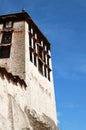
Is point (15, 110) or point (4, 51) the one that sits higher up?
point (4, 51)

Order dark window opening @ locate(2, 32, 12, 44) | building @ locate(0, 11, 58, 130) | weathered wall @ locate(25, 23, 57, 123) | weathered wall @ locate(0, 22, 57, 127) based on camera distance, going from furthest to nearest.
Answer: dark window opening @ locate(2, 32, 12, 44), weathered wall @ locate(25, 23, 57, 123), weathered wall @ locate(0, 22, 57, 127), building @ locate(0, 11, 58, 130)

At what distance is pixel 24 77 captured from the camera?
86.3 feet

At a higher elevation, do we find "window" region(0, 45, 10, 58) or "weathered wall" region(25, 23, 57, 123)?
"window" region(0, 45, 10, 58)

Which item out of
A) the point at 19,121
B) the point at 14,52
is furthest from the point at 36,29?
the point at 19,121

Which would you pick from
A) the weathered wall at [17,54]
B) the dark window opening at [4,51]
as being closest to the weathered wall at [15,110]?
the weathered wall at [17,54]

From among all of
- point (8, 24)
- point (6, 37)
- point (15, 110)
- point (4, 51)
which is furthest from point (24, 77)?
point (8, 24)

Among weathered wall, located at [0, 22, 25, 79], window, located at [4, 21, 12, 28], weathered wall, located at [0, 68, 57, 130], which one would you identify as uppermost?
window, located at [4, 21, 12, 28]

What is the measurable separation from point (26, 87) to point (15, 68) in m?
2.57

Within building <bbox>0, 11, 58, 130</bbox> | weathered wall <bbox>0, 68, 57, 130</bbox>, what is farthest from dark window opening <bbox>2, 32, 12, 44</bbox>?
weathered wall <bbox>0, 68, 57, 130</bbox>

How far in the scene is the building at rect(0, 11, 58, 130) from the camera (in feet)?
68.6

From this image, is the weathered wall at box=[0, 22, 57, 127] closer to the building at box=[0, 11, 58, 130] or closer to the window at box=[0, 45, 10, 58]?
the building at box=[0, 11, 58, 130]

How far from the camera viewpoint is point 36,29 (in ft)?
108

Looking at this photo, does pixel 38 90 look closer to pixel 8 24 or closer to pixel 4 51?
pixel 4 51

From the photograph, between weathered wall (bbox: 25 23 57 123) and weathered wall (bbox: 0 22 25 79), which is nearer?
weathered wall (bbox: 25 23 57 123)
